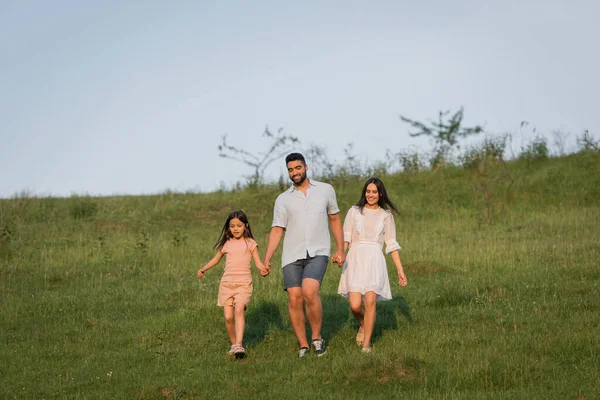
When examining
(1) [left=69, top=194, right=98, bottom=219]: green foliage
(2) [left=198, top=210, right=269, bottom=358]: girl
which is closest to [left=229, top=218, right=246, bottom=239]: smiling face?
(2) [left=198, top=210, right=269, bottom=358]: girl

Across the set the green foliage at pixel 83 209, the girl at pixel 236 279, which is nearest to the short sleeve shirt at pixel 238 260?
the girl at pixel 236 279

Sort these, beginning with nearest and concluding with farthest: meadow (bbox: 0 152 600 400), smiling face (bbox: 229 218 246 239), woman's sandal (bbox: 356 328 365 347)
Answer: meadow (bbox: 0 152 600 400) → smiling face (bbox: 229 218 246 239) → woman's sandal (bbox: 356 328 365 347)

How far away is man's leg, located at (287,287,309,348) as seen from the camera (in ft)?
30.7

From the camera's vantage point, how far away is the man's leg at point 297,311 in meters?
9.35

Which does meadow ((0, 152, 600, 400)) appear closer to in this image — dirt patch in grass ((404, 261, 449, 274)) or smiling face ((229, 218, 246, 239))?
dirt patch in grass ((404, 261, 449, 274))

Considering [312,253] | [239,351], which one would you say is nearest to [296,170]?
[312,253]

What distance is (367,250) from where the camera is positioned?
9.59 meters

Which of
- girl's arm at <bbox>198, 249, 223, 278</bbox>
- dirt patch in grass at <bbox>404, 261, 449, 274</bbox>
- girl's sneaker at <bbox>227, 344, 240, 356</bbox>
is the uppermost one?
girl's arm at <bbox>198, 249, 223, 278</bbox>

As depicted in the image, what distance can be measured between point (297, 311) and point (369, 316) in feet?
2.66

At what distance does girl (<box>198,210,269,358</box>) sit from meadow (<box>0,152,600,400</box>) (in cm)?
35

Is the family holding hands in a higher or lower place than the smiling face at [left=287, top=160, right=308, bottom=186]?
lower

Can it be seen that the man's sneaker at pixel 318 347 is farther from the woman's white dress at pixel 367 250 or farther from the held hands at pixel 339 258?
the held hands at pixel 339 258

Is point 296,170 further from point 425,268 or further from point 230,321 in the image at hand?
point 425,268

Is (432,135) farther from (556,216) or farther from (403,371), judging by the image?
(403,371)
